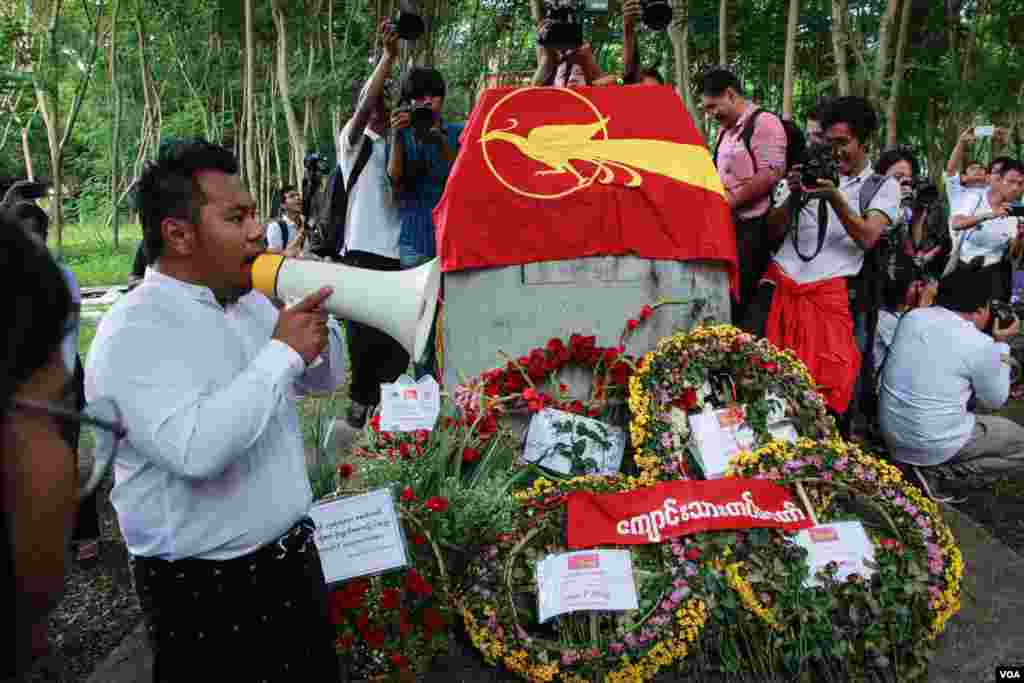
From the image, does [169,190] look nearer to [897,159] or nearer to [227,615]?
[227,615]

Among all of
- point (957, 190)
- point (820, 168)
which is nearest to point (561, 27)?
point (820, 168)

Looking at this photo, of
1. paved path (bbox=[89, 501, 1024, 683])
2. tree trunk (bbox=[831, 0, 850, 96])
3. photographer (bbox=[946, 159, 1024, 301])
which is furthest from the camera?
tree trunk (bbox=[831, 0, 850, 96])

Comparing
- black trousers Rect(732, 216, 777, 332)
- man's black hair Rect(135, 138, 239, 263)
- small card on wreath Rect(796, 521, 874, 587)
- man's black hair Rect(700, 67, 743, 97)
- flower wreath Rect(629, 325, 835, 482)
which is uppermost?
man's black hair Rect(700, 67, 743, 97)

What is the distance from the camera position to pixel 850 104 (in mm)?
4344

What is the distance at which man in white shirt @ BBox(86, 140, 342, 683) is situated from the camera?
5.21ft

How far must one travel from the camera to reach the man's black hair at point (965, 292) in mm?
4375

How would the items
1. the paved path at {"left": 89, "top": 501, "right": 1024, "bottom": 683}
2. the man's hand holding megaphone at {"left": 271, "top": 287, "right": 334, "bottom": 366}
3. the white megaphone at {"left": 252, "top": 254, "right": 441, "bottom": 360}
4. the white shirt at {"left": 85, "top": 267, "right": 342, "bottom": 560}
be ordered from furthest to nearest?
the paved path at {"left": 89, "top": 501, "right": 1024, "bottom": 683}, the white megaphone at {"left": 252, "top": 254, "right": 441, "bottom": 360}, the man's hand holding megaphone at {"left": 271, "top": 287, "right": 334, "bottom": 366}, the white shirt at {"left": 85, "top": 267, "right": 342, "bottom": 560}

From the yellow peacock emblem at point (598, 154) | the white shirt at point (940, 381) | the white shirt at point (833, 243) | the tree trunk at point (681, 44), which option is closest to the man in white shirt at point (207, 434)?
the yellow peacock emblem at point (598, 154)

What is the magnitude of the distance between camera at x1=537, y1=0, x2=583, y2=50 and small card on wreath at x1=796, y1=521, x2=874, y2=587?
2.85 m

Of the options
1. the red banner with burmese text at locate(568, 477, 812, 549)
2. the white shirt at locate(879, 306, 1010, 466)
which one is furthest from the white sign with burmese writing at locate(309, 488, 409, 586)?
the white shirt at locate(879, 306, 1010, 466)

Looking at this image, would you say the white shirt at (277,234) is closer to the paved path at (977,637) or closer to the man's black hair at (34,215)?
the man's black hair at (34,215)

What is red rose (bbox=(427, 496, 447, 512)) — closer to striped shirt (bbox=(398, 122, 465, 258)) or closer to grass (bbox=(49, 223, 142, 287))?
striped shirt (bbox=(398, 122, 465, 258))

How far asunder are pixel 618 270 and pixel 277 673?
8.48 feet

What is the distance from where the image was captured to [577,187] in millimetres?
3928
